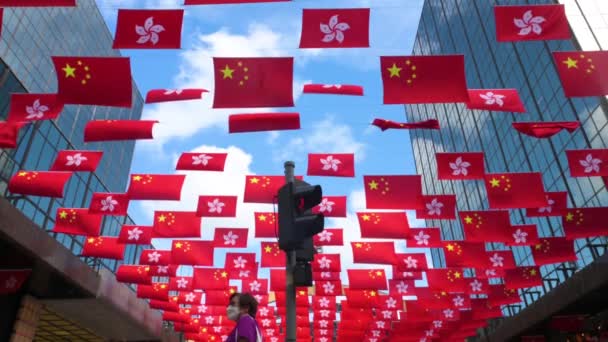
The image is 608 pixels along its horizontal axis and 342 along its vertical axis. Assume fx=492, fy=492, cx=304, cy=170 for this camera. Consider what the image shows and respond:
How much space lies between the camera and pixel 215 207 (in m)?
13.5

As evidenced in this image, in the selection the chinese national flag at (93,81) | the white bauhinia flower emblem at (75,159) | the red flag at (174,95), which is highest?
the white bauhinia flower emblem at (75,159)

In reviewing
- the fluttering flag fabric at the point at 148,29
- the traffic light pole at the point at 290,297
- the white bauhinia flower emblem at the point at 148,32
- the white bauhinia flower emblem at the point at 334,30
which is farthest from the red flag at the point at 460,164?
the traffic light pole at the point at 290,297

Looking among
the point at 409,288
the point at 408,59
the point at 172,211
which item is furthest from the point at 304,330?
the point at 408,59

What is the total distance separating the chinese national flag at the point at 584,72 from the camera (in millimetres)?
8047

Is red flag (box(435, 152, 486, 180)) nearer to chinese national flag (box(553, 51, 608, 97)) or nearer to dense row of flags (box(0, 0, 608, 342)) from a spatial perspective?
dense row of flags (box(0, 0, 608, 342))

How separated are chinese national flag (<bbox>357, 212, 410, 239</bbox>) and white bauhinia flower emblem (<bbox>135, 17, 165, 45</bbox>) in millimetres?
8280

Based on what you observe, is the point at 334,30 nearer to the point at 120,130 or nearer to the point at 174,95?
the point at 174,95

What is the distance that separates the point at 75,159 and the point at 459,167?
920 cm

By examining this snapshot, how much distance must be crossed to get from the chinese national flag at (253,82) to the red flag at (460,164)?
542 centimetres

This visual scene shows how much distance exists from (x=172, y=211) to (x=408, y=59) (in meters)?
8.71

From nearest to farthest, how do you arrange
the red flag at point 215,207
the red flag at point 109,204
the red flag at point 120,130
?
1. the red flag at point 120,130
2. the red flag at point 109,204
3. the red flag at point 215,207

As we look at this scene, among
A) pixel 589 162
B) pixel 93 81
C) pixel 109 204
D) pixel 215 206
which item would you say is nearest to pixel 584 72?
pixel 589 162

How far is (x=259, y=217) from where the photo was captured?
14.7m

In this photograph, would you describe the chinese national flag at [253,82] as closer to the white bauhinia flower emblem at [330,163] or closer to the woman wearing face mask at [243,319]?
the woman wearing face mask at [243,319]
